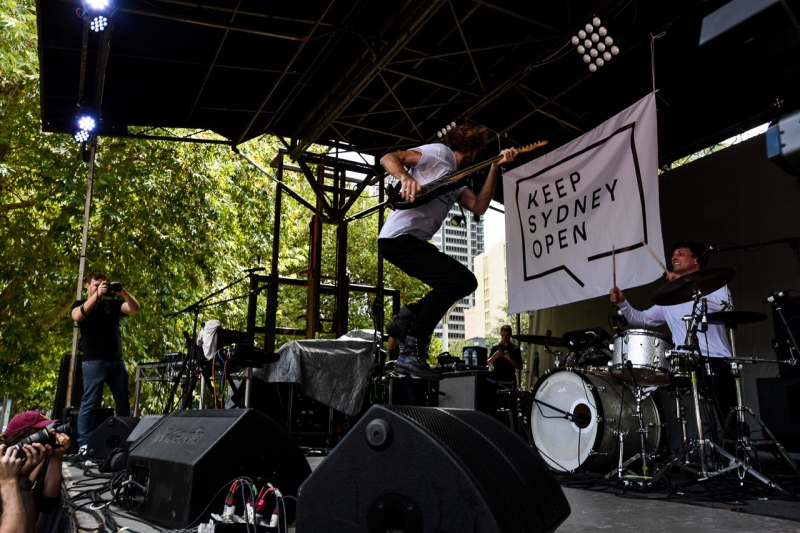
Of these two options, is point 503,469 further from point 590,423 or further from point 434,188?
point 590,423

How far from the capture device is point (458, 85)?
23.5ft

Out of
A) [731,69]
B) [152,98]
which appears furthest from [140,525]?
[731,69]

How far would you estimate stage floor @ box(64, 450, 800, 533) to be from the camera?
95.6 inches

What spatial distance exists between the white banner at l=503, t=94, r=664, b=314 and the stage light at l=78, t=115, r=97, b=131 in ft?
16.7

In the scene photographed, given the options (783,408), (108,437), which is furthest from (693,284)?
(108,437)

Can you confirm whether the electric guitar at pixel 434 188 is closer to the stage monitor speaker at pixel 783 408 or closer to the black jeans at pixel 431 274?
the black jeans at pixel 431 274

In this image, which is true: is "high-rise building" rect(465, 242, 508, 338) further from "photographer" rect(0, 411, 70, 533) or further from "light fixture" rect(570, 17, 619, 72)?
"photographer" rect(0, 411, 70, 533)

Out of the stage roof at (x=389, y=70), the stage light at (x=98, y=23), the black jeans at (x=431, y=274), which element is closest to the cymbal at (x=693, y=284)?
the black jeans at (x=431, y=274)

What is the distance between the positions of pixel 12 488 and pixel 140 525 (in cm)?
67

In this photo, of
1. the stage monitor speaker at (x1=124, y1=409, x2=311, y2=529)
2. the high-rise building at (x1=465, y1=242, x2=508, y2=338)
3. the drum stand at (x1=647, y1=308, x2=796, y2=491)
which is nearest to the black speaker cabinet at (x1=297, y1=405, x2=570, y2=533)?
the stage monitor speaker at (x1=124, y1=409, x2=311, y2=529)

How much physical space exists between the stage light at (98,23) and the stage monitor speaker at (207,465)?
434 cm

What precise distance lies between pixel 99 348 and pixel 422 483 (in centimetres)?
545

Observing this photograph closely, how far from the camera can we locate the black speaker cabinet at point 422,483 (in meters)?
1.43

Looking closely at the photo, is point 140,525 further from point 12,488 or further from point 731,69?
point 731,69
